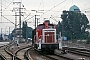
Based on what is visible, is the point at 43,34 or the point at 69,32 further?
the point at 69,32

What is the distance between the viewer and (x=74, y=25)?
88.1 meters

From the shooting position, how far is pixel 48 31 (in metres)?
30.3

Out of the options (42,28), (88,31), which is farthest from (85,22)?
(42,28)

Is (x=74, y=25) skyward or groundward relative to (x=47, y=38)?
skyward

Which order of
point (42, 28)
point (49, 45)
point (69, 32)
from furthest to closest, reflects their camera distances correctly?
point (69, 32)
point (42, 28)
point (49, 45)

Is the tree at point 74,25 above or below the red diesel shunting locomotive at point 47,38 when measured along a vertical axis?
above

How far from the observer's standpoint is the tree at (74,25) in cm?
8681

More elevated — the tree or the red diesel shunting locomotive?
the tree

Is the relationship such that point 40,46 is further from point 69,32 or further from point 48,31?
point 69,32

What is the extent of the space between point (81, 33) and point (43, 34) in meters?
59.7

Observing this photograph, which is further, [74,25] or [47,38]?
[74,25]

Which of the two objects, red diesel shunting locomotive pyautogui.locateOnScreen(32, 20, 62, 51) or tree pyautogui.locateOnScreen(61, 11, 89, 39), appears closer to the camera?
red diesel shunting locomotive pyautogui.locateOnScreen(32, 20, 62, 51)

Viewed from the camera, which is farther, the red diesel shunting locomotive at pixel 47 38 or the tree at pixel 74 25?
the tree at pixel 74 25

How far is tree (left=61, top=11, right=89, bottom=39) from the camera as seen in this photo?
8681cm
